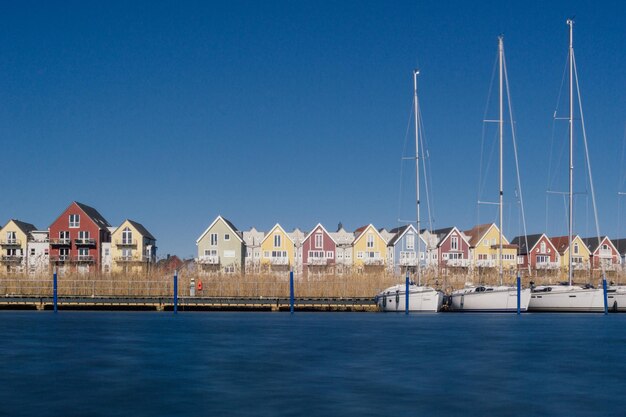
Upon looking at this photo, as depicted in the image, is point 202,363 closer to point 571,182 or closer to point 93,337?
point 93,337

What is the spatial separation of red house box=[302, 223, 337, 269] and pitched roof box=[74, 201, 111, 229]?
87.1 ft

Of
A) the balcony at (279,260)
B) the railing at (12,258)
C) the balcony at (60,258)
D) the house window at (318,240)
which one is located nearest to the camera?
the balcony at (60,258)

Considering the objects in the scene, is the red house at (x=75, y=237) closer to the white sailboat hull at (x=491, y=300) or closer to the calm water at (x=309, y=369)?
the white sailboat hull at (x=491, y=300)

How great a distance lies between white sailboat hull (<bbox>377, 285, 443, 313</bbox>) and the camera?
52562 mm

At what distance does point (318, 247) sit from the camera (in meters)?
105

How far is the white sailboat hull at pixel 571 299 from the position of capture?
53.4 metres

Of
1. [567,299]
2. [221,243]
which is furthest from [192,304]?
[221,243]

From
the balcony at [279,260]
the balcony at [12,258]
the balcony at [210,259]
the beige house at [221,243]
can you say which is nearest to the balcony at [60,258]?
the balcony at [12,258]

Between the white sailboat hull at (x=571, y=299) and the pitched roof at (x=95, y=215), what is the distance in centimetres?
6572

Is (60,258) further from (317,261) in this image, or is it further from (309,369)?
(309,369)

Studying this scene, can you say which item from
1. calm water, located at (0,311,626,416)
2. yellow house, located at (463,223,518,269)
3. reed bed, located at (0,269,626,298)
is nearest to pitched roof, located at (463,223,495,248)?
yellow house, located at (463,223,518,269)

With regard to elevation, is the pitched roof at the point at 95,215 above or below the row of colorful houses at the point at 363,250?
above

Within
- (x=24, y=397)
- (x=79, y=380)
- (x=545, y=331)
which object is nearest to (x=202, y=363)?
(x=79, y=380)

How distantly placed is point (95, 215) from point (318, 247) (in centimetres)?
2965
